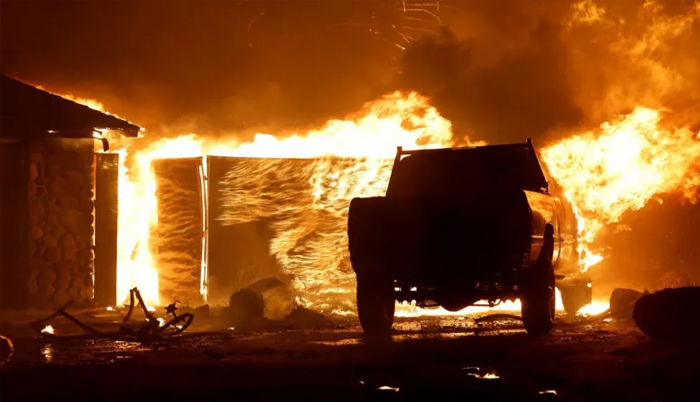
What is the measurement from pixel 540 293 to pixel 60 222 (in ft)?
29.3

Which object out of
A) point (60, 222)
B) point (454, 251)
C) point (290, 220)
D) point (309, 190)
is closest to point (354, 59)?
point (309, 190)

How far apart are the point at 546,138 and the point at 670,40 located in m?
3.57

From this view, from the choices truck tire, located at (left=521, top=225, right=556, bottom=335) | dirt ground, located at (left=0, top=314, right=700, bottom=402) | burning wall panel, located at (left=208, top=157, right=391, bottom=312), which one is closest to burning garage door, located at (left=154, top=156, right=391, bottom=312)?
burning wall panel, located at (left=208, top=157, right=391, bottom=312)

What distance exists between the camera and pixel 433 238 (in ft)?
33.7

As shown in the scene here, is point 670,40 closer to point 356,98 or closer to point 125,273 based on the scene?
point 356,98

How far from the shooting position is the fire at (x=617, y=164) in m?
16.8

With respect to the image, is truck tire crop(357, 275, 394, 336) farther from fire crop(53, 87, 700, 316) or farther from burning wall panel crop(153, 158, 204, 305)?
burning wall panel crop(153, 158, 204, 305)

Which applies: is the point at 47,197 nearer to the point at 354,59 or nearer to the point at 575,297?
the point at 575,297

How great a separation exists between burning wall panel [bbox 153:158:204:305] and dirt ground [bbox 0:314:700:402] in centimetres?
462

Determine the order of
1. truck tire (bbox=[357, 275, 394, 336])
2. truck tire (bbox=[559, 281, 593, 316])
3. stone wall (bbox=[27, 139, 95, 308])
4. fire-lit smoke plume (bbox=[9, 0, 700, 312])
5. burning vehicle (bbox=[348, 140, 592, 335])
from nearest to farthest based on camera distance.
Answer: burning vehicle (bbox=[348, 140, 592, 335])
truck tire (bbox=[357, 275, 394, 336])
truck tire (bbox=[559, 281, 593, 316])
stone wall (bbox=[27, 139, 95, 308])
fire-lit smoke plume (bbox=[9, 0, 700, 312])

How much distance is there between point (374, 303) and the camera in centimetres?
1102

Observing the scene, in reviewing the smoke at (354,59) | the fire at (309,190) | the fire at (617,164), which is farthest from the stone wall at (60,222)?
the fire at (617,164)

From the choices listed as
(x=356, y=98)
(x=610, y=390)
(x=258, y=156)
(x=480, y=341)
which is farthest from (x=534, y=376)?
(x=356, y=98)

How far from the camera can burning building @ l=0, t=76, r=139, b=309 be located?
15211mm
